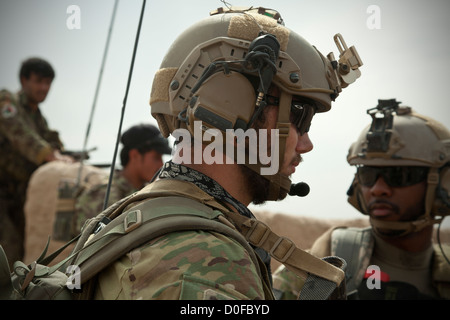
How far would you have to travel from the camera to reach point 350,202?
5.08 metres

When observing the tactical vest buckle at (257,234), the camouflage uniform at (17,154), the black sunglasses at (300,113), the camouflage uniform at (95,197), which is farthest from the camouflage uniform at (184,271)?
the camouflage uniform at (17,154)

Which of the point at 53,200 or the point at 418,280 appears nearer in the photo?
the point at 418,280

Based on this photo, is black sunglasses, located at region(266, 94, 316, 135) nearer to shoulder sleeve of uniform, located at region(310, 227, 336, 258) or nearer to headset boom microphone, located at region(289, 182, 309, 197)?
headset boom microphone, located at region(289, 182, 309, 197)

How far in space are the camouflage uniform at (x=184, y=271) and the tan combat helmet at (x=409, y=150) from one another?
321 cm

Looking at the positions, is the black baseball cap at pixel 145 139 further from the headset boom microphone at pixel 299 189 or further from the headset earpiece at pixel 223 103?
the headset earpiece at pixel 223 103

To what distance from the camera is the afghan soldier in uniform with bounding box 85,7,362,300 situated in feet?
6.02

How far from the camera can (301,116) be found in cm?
233

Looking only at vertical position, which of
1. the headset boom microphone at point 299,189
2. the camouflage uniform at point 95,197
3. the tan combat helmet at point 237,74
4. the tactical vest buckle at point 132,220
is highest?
the tan combat helmet at point 237,74

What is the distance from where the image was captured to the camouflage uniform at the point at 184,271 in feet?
5.31

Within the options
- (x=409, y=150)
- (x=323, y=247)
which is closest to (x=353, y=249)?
(x=323, y=247)

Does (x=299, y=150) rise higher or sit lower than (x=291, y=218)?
higher
